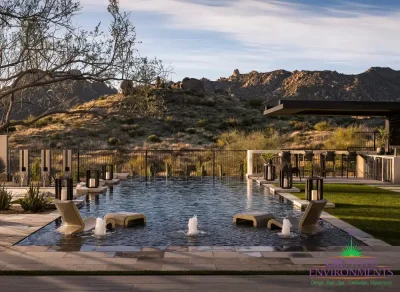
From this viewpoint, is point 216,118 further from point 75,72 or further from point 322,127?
point 75,72

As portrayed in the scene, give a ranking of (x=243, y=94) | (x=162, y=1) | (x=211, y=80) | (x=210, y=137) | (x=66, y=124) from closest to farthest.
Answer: (x=162, y=1) < (x=210, y=137) < (x=66, y=124) < (x=243, y=94) < (x=211, y=80)

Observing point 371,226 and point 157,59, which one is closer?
point 371,226

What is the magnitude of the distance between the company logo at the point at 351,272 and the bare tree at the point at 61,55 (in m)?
7.00

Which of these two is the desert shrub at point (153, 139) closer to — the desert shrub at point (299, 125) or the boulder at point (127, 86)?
the desert shrub at point (299, 125)

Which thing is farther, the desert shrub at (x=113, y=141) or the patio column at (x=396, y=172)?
the desert shrub at (x=113, y=141)

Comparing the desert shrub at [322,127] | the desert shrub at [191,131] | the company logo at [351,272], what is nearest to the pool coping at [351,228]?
the company logo at [351,272]

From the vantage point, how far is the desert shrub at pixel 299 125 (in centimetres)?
5328

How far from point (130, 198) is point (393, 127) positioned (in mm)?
12822

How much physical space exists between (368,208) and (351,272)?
770 cm

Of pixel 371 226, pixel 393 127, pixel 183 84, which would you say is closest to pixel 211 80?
pixel 183 84

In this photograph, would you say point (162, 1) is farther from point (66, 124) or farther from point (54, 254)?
point (66, 124)

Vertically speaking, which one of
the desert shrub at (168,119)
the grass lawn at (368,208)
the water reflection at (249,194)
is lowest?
the water reflection at (249,194)

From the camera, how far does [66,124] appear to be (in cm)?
5512

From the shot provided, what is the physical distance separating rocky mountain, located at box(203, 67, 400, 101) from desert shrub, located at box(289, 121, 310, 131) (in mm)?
12360
